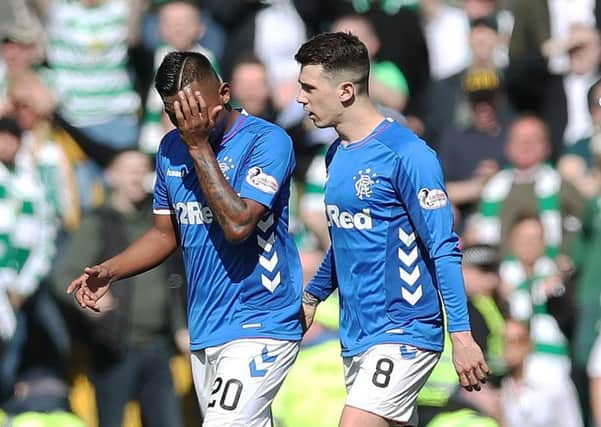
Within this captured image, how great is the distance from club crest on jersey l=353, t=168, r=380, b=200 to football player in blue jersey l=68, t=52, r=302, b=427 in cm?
36

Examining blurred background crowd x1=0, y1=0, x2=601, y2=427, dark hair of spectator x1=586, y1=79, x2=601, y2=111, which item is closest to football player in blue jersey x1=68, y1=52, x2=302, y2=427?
blurred background crowd x1=0, y1=0, x2=601, y2=427

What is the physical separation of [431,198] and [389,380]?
0.83 metres

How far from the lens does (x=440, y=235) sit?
7320 mm

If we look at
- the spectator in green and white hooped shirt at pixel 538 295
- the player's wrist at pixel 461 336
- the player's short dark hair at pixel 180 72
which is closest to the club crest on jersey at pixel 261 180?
the player's short dark hair at pixel 180 72

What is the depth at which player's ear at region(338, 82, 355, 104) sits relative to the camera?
25.0 ft

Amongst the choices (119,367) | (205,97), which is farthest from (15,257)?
(205,97)

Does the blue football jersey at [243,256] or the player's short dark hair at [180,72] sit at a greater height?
the player's short dark hair at [180,72]

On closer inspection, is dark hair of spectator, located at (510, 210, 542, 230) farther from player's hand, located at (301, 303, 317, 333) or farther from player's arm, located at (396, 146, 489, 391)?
player's arm, located at (396, 146, 489, 391)

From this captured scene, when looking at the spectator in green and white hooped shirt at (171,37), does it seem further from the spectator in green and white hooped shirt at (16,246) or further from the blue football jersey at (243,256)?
the blue football jersey at (243,256)

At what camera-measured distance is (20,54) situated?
528 inches

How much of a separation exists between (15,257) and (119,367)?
3.71ft

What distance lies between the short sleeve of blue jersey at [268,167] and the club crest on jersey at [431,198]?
26.0 inches

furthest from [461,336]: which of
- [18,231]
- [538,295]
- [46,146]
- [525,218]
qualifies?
[46,146]

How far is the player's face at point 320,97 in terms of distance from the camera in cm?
760
